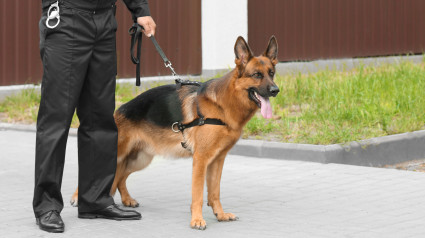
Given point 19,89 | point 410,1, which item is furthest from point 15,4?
point 410,1

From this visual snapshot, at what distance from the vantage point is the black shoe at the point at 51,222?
210 inches

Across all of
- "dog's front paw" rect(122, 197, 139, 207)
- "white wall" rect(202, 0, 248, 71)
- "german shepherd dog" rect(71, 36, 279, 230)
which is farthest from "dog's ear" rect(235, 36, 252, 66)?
"white wall" rect(202, 0, 248, 71)

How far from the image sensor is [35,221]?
18.7 feet

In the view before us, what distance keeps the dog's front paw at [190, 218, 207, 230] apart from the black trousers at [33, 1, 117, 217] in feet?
2.50

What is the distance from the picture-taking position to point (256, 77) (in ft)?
18.1

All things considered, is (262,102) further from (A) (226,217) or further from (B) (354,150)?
(B) (354,150)

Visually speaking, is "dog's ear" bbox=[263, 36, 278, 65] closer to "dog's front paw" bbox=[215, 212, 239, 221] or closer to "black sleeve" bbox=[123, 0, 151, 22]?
"black sleeve" bbox=[123, 0, 151, 22]

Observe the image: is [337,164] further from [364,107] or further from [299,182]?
[364,107]

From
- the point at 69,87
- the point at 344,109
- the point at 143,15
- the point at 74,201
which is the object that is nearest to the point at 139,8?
the point at 143,15

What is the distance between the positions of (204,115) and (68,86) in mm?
957

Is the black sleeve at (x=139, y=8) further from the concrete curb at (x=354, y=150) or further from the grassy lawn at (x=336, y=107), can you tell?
the grassy lawn at (x=336, y=107)

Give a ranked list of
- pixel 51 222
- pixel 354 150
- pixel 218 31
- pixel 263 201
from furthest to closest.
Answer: pixel 218 31
pixel 354 150
pixel 263 201
pixel 51 222

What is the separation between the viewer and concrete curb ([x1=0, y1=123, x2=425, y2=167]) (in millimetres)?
8126

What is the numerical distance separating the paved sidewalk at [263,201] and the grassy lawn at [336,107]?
0.72 metres
